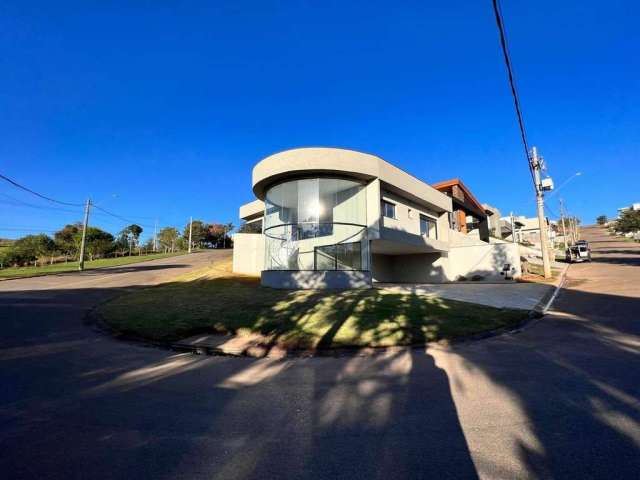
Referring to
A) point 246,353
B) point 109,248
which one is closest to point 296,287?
point 246,353

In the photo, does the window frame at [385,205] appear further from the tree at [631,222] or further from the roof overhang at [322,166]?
the tree at [631,222]

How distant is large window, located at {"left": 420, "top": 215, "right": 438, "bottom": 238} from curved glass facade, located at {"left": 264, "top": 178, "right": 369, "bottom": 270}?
300 inches

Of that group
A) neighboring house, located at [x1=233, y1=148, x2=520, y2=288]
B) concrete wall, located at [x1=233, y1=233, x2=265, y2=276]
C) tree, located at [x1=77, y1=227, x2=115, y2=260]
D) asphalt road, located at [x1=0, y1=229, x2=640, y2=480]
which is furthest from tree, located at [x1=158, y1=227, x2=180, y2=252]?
asphalt road, located at [x1=0, y1=229, x2=640, y2=480]

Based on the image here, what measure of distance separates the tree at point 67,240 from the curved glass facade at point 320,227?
43.8 metres

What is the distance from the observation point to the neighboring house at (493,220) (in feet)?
127

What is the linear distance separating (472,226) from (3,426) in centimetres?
3931

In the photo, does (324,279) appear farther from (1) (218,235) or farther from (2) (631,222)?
(2) (631,222)

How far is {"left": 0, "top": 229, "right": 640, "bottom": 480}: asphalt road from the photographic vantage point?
2.55 m

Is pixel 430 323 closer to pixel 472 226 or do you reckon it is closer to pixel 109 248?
pixel 472 226

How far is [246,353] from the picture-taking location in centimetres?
641

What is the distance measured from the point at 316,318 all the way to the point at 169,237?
7047 centimetres

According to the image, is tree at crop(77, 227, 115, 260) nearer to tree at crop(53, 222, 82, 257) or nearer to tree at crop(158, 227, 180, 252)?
tree at crop(53, 222, 82, 257)

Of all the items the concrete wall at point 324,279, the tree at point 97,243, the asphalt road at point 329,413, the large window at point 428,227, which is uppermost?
the tree at point 97,243

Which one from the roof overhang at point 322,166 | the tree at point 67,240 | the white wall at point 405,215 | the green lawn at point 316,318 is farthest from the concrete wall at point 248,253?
the tree at point 67,240
